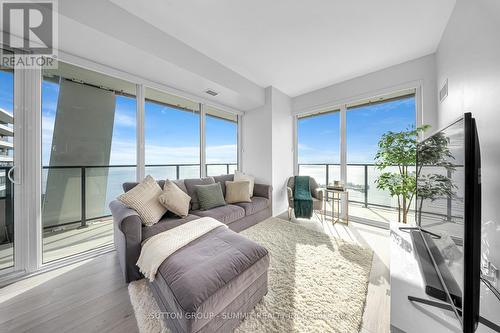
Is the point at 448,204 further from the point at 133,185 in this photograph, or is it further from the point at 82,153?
the point at 82,153

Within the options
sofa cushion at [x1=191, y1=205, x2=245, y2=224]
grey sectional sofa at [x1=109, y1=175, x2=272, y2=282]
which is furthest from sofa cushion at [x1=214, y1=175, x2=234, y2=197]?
sofa cushion at [x1=191, y1=205, x2=245, y2=224]

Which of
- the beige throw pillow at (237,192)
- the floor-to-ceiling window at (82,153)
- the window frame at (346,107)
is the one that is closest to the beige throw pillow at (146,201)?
the floor-to-ceiling window at (82,153)

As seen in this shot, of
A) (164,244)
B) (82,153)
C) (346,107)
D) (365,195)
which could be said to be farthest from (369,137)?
(82,153)

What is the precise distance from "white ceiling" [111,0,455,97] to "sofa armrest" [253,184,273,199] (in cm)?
212

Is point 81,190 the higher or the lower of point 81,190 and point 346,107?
the lower

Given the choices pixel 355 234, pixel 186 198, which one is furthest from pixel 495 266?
pixel 186 198

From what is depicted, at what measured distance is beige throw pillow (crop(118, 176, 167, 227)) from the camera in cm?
187

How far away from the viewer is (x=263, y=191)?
3.33 metres

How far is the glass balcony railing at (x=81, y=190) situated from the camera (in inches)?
78.1

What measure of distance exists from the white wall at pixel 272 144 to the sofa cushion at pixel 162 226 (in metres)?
1.92

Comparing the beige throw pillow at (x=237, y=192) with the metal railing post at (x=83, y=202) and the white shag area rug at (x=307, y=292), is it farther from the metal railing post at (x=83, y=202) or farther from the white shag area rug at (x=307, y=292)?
the metal railing post at (x=83, y=202)

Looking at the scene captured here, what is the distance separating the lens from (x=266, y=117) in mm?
3635

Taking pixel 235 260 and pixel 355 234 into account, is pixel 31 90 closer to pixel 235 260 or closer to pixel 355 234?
pixel 235 260

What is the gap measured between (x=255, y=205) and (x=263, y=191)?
0.48 m
